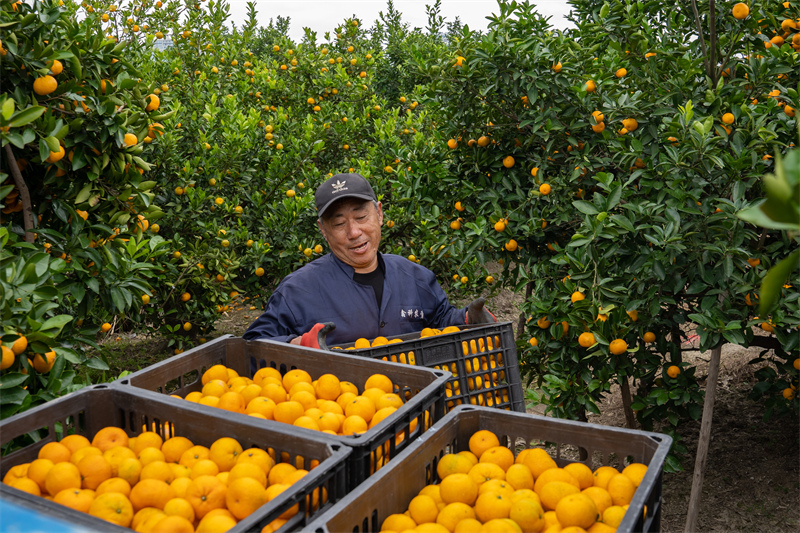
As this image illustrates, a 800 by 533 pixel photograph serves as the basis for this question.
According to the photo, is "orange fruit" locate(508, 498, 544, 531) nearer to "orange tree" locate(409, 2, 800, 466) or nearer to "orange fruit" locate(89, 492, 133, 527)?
"orange fruit" locate(89, 492, 133, 527)

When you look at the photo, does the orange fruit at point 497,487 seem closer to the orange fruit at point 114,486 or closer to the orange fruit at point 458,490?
the orange fruit at point 458,490

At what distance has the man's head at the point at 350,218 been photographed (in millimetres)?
3045

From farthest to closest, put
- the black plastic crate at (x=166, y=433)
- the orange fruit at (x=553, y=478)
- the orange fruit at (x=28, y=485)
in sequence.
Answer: the orange fruit at (x=553, y=478) → the orange fruit at (x=28, y=485) → the black plastic crate at (x=166, y=433)

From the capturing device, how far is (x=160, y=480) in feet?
4.71

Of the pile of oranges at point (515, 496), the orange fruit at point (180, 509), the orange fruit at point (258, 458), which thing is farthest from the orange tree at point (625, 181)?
the orange fruit at point (180, 509)

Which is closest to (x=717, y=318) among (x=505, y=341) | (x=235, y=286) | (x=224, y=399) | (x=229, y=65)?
(x=505, y=341)

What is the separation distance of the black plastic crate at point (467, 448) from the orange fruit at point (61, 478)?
0.64m

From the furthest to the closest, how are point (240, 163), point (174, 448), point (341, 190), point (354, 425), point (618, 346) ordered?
point (240, 163) → point (341, 190) → point (618, 346) → point (354, 425) → point (174, 448)

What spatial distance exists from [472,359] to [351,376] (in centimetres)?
56

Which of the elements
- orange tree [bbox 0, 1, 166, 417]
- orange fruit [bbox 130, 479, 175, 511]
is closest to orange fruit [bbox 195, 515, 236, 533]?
orange fruit [bbox 130, 479, 175, 511]

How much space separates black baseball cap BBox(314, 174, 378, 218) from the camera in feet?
9.88

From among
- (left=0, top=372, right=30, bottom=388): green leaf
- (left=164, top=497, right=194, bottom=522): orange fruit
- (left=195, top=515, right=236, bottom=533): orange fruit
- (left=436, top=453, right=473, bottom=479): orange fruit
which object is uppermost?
(left=0, top=372, right=30, bottom=388): green leaf

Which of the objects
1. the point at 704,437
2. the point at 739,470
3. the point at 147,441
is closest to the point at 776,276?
the point at 147,441

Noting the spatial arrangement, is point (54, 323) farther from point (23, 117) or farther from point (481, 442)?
point (481, 442)
